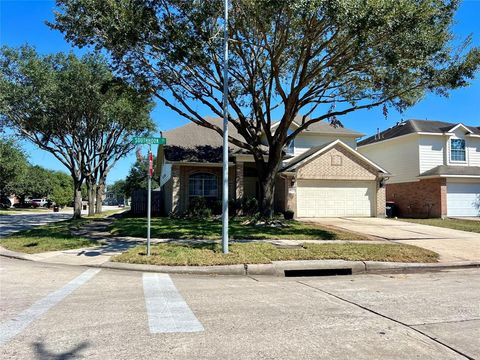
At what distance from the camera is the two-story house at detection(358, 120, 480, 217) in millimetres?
27484

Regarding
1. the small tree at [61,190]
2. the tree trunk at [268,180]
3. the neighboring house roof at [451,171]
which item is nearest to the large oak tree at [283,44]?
the tree trunk at [268,180]

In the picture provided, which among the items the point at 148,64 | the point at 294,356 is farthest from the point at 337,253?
the point at 148,64

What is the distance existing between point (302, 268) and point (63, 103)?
767 inches

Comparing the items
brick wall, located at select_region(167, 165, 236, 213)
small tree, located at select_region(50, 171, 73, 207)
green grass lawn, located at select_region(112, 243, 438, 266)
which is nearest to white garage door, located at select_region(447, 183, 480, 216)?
brick wall, located at select_region(167, 165, 236, 213)

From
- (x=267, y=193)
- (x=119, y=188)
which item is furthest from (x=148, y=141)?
(x=119, y=188)

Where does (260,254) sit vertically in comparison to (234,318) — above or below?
above

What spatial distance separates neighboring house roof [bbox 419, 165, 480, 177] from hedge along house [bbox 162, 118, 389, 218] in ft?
13.8

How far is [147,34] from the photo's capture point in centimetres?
1432

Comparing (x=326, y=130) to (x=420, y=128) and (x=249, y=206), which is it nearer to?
(x=420, y=128)

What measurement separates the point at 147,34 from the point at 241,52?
411cm

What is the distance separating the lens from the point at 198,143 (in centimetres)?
2673

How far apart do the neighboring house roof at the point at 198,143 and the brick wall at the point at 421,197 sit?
5235mm

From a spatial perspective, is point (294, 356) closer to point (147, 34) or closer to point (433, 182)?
point (147, 34)

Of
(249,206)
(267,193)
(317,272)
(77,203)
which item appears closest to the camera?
(317,272)
